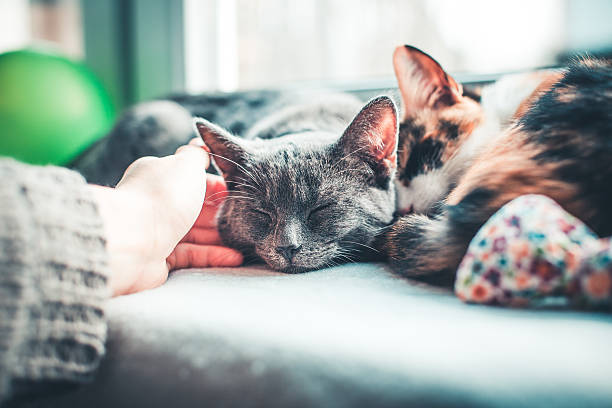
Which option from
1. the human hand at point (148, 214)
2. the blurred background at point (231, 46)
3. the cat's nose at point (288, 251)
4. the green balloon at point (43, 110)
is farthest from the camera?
the green balloon at point (43, 110)

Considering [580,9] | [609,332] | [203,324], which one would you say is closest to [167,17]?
[580,9]

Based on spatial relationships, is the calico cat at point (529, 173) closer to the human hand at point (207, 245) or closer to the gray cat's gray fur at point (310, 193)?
the gray cat's gray fur at point (310, 193)

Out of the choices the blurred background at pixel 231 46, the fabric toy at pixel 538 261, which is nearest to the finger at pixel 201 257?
the fabric toy at pixel 538 261

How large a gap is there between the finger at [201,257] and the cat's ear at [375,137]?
0.32m

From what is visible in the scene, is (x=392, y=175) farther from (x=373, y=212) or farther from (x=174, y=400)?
(x=174, y=400)

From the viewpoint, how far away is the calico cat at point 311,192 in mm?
905

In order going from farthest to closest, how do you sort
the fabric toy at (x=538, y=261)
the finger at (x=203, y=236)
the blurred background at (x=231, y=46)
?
1. the blurred background at (x=231, y=46)
2. the finger at (x=203, y=236)
3. the fabric toy at (x=538, y=261)

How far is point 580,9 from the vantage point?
59.3 inches

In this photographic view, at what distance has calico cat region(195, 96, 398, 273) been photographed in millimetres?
905

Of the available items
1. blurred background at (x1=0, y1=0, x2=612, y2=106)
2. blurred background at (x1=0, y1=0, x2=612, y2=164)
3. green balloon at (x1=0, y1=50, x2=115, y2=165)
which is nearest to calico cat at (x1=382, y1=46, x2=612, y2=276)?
blurred background at (x1=0, y1=0, x2=612, y2=164)

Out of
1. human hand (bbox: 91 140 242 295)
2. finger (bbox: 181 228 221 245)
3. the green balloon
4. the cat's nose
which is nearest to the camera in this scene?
human hand (bbox: 91 140 242 295)

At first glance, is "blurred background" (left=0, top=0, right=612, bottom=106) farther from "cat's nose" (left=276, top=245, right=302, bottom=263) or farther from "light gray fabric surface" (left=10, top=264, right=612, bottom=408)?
"light gray fabric surface" (left=10, top=264, right=612, bottom=408)

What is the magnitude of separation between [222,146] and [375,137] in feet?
1.07

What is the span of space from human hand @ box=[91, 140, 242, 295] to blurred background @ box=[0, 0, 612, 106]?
50.6 inches
